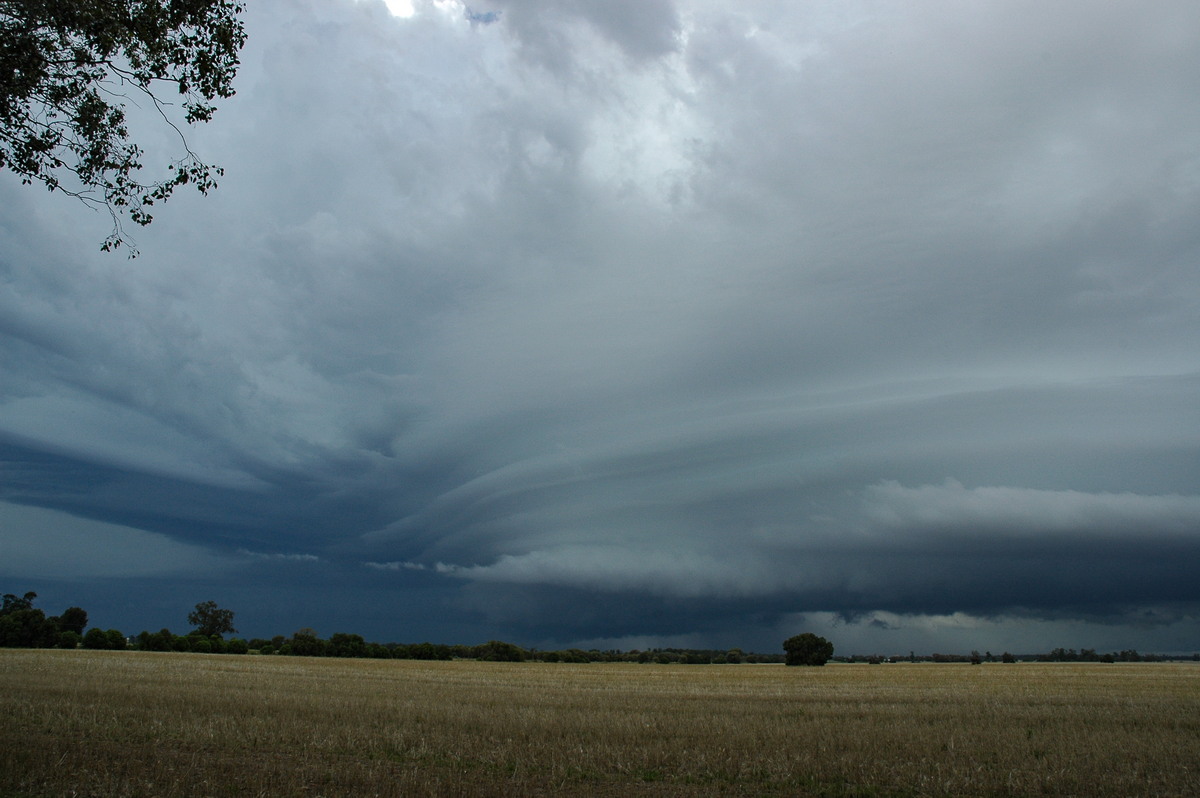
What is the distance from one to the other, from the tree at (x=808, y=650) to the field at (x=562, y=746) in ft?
263

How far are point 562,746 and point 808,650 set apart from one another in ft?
319

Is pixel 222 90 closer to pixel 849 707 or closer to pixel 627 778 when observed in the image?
pixel 627 778

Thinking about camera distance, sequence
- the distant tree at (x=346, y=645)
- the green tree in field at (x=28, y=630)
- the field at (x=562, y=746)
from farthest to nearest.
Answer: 1. the distant tree at (x=346, y=645)
2. the green tree in field at (x=28, y=630)
3. the field at (x=562, y=746)

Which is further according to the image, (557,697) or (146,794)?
(557,697)

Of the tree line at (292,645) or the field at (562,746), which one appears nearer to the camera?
the field at (562,746)

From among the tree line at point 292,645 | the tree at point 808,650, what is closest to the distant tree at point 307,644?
the tree line at point 292,645

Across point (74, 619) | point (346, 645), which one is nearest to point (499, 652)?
point (346, 645)

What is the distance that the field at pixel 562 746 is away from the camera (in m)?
12.3

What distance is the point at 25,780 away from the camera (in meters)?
11.0

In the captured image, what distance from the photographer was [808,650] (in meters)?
103

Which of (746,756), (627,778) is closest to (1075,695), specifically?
(746,756)

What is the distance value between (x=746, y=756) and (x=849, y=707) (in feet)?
47.5

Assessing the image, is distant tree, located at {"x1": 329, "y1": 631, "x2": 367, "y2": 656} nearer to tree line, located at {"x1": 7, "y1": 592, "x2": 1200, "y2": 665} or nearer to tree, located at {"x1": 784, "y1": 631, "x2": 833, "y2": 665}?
tree line, located at {"x1": 7, "y1": 592, "x2": 1200, "y2": 665}

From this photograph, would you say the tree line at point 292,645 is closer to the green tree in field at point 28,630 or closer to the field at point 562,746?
the green tree in field at point 28,630
